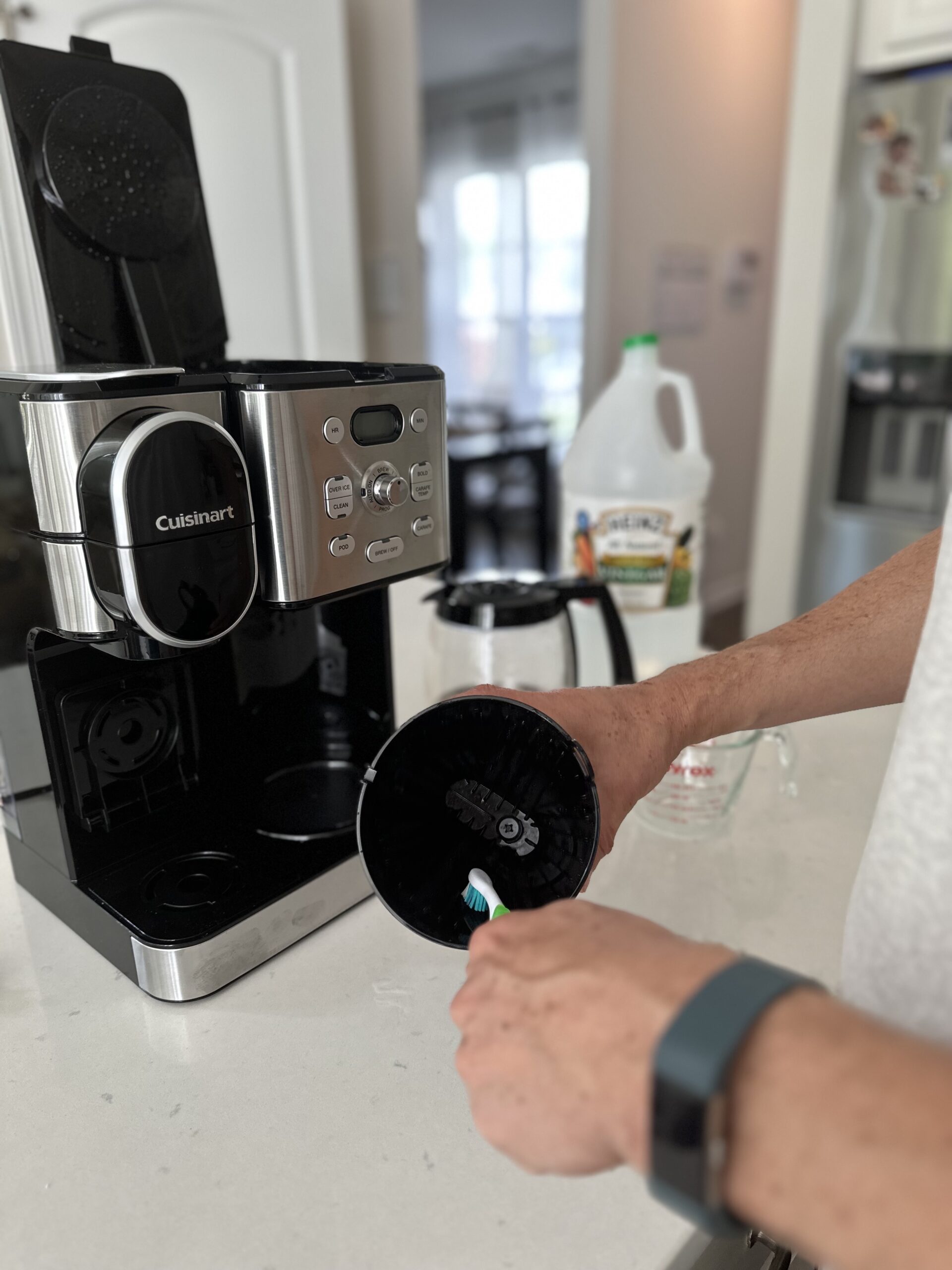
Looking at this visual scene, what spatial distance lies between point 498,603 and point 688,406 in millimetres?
403

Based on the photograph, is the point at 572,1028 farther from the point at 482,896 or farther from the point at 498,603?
the point at 498,603

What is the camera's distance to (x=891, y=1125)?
0.84ft

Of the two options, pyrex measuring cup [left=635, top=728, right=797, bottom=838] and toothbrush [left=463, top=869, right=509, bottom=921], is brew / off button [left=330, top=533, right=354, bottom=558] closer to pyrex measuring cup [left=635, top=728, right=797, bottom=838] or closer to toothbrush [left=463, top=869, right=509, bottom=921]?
toothbrush [left=463, top=869, right=509, bottom=921]

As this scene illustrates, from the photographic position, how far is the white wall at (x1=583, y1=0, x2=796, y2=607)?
285 cm

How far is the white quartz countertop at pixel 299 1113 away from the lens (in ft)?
1.27

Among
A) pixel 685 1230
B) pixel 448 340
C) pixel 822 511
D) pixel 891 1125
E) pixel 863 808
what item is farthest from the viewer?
pixel 448 340

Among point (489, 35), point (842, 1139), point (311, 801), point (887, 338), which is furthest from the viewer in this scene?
point (489, 35)

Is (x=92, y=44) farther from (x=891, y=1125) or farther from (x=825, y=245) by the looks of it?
(x=825, y=245)

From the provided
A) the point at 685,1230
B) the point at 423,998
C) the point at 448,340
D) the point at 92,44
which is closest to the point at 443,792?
the point at 423,998

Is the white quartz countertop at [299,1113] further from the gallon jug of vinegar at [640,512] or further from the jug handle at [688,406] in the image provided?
A: the jug handle at [688,406]

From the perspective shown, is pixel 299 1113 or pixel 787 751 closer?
pixel 299 1113

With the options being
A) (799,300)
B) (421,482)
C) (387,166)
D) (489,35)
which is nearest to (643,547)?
(421,482)

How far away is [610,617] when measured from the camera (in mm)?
749

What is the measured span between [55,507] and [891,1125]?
42cm
